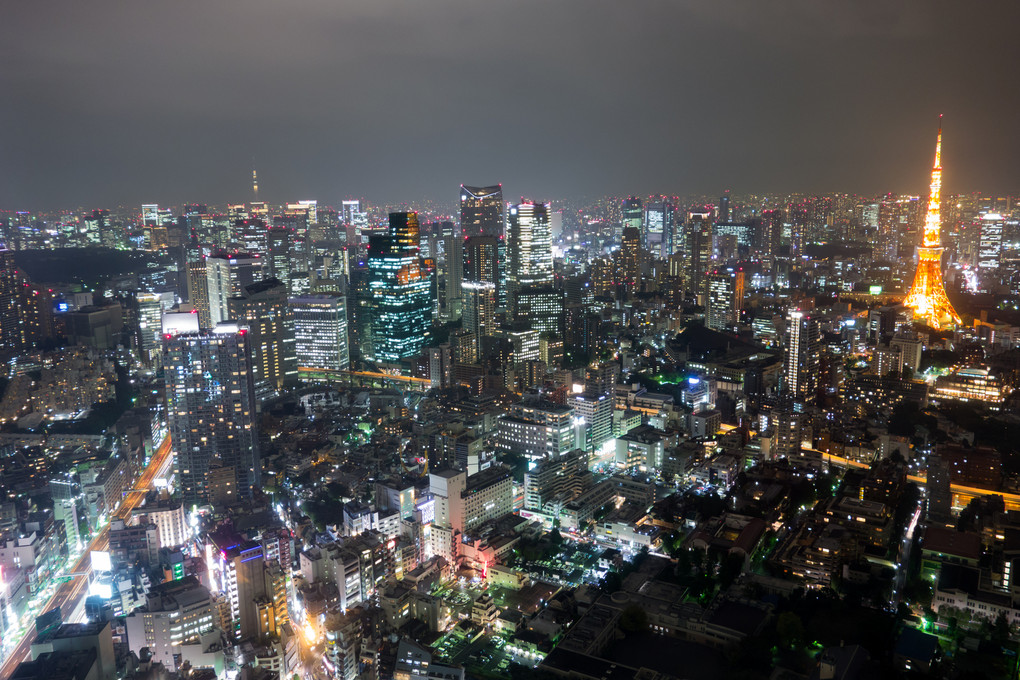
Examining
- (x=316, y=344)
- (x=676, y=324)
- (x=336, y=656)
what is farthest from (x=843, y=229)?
(x=336, y=656)

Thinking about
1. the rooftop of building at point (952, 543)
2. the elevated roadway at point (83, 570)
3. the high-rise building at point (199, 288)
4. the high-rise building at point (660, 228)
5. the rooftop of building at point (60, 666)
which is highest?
the high-rise building at point (660, 228)

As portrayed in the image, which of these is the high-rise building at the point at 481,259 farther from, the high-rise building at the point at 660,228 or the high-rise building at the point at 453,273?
the high-rise building at the point at 660,228

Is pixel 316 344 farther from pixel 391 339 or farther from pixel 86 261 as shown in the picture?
pixel 86 261

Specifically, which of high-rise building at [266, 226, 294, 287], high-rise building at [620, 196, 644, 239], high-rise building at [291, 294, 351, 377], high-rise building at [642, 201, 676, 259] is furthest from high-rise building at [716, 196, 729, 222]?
high-rise building at [291, 294, 351, 377]

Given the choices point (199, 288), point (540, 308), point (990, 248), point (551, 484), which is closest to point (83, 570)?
point (551, 484)

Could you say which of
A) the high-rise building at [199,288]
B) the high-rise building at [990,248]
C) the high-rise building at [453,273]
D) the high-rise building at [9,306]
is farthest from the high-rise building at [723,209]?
the high-rise building at [9,306]

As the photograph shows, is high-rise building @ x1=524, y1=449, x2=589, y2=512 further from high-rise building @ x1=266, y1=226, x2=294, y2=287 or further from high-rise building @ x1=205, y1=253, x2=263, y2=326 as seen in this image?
high-rise building @ x1=266, y1=226, x2=294, y2=287

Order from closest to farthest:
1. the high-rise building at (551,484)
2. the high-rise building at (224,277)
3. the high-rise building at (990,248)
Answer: the high-rise building at (551,484)
the high-rise building at (224,277)
the high-rise building at (990,248)

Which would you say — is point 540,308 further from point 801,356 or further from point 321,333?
point 801,356
